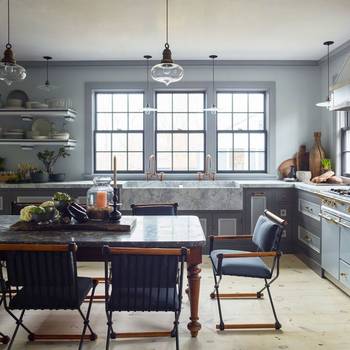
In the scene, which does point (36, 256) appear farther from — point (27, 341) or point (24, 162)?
point (24, 162)

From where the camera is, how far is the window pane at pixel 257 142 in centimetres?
590

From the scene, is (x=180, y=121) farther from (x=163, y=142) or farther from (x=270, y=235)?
(x=270, y=235)

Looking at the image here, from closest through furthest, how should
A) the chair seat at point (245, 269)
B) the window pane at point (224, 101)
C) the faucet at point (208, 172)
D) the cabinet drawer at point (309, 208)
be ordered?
1. the chair seat at point (245, 269)
2. the cabinet drawer at point (309, 208)
3. the faucet at point (208, 172)
4. the window pane at point (224, 101)

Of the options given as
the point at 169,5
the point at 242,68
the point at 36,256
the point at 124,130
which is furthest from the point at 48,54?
the point at 36,256

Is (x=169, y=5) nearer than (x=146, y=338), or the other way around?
(x=146, y=338)

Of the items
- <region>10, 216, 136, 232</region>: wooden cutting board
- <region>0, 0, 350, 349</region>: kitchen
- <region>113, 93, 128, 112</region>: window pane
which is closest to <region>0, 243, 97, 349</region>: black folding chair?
<region>10, 216, 136, 232</region>: wooden cutting board

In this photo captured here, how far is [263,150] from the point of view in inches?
232

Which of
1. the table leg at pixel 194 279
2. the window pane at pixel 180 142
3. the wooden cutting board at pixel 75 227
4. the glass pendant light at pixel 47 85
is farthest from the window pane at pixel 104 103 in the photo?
the table leg at pixel 194 279

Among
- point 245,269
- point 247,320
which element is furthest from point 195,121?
point 247,320

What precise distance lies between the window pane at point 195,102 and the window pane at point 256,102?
75 cm

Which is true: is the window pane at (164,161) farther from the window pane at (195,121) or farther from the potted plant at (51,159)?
the potted plant at (51,159)

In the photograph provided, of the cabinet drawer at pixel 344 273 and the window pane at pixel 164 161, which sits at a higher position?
the window pane at pixel 164 161

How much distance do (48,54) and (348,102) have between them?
154 inches

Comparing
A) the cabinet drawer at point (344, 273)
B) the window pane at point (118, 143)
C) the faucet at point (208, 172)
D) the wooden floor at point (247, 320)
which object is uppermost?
the window pane at point (118, 143)
